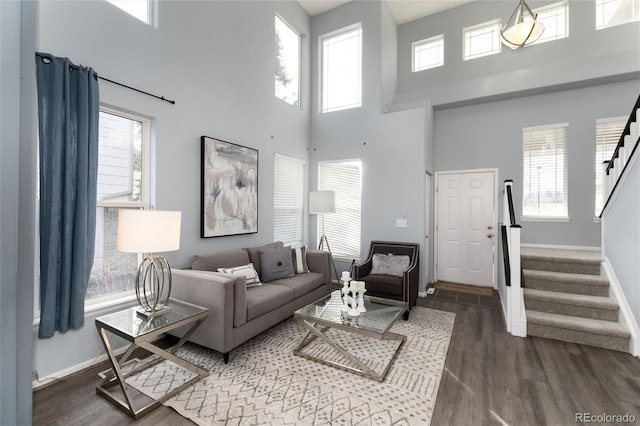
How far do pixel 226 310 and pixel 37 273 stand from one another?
1.41 m

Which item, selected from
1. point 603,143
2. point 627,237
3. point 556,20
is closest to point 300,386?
point 627,237

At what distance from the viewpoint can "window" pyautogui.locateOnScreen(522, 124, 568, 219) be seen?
4660 millimetres

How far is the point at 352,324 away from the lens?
2445 millimetres

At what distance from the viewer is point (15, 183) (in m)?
0.80

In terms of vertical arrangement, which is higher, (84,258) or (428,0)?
(428,0)

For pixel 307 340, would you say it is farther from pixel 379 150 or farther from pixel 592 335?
pixel 379 150

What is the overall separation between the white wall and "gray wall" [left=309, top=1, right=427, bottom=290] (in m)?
0.88

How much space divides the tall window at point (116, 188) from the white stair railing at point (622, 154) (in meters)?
4.86

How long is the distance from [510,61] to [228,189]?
16.9ft

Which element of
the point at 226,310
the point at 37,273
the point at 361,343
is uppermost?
the point at 37,273

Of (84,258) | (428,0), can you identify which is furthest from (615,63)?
(84,258)

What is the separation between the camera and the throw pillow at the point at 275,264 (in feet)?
11.7

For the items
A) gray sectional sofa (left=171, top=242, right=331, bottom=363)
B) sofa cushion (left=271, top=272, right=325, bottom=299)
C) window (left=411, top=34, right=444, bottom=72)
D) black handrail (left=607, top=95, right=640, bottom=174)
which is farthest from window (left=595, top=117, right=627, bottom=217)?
gray sectional sofa (left=171, top=242, right=331, bottom=363)
